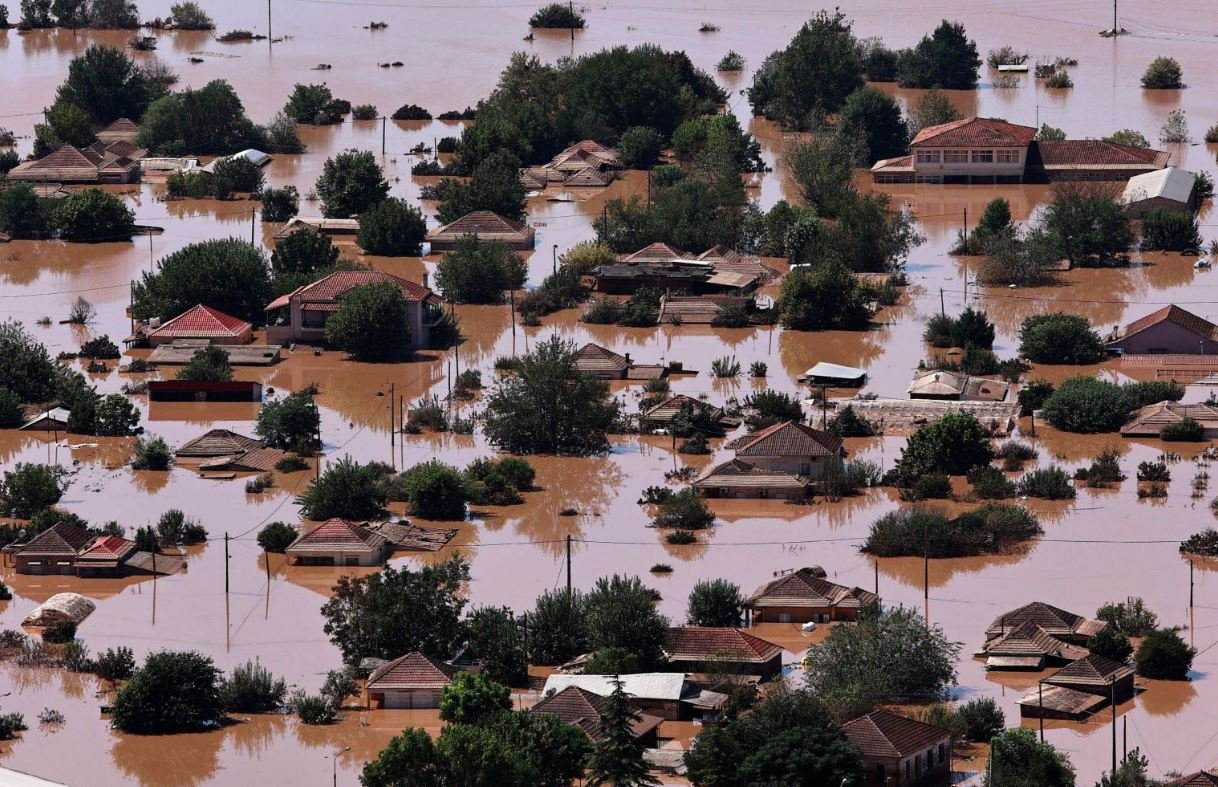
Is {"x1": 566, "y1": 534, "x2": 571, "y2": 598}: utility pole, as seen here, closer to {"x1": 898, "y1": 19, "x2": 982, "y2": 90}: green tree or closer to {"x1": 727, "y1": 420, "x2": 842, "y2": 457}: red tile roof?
{"x1": 727, "y1": 420, "x2": 842, "y2": 457}: red tile roof

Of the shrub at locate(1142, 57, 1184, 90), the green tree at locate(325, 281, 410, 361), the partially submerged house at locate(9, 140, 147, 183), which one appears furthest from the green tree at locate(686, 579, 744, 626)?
the shrub at locate(1142, 57, 1184, 90)

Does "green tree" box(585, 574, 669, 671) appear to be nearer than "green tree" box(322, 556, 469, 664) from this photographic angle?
Yes

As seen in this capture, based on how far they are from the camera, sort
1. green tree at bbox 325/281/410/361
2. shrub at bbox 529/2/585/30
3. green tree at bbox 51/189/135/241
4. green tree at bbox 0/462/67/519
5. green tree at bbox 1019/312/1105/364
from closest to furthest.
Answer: green tree at bbox 0/462/67/519 → green tree at bbox 1019/312/1105/364 → green tree at bbox 325/281/410/361 → green tree at bbox 51/189/135/241 → shrub at bbox 529/2/585/30

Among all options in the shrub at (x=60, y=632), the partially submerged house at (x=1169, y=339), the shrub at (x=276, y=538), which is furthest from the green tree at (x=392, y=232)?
the shrub at (x=60, y=632)

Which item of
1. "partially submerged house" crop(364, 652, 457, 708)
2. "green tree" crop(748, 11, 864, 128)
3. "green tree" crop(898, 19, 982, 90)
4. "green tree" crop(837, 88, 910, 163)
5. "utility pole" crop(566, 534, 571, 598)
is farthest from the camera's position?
"green tree" crop(898, 19, 982, 90)

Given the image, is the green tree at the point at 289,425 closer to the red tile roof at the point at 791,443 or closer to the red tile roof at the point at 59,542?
the red tile roof at the point at 59,542

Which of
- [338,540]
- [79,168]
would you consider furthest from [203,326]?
[79,168]
